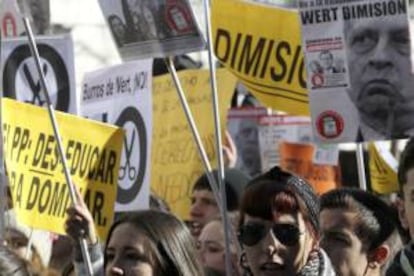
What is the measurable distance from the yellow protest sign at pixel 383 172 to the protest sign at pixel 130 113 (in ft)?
4.16

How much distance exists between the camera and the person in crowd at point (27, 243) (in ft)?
21.4

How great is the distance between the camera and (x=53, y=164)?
5.97 metres

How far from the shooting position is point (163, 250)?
4.43 metres

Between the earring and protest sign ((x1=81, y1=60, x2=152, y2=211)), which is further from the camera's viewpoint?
protest sign ((x1=81, y1=60, x2=152, y2=211))

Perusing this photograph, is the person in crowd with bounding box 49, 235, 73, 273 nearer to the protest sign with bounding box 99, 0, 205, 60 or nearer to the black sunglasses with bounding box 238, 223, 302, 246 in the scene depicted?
the protest sign with bounding box 99, 0, 205, 60

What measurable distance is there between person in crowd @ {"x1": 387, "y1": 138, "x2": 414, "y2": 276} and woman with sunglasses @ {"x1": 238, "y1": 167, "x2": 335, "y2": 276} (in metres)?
0.35

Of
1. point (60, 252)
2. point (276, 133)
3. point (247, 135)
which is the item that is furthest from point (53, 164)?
point (247, 135)

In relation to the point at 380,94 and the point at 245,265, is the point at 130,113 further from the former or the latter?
the point at 245,265

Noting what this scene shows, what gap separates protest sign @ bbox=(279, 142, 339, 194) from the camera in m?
8.48

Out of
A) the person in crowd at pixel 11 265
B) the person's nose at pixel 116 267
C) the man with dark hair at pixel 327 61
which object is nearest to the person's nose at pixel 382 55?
the man with dark hair at pixel 327 61

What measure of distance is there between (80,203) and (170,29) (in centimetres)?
84

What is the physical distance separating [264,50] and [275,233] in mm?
2536

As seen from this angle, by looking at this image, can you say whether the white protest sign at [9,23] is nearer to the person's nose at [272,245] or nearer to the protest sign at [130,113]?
the protest sign at [130,113]

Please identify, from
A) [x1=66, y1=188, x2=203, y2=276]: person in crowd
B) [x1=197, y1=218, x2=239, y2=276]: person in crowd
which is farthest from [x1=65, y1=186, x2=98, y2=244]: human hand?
[x1=197, y1=218, x2=239, y2=276]: person in crowd
